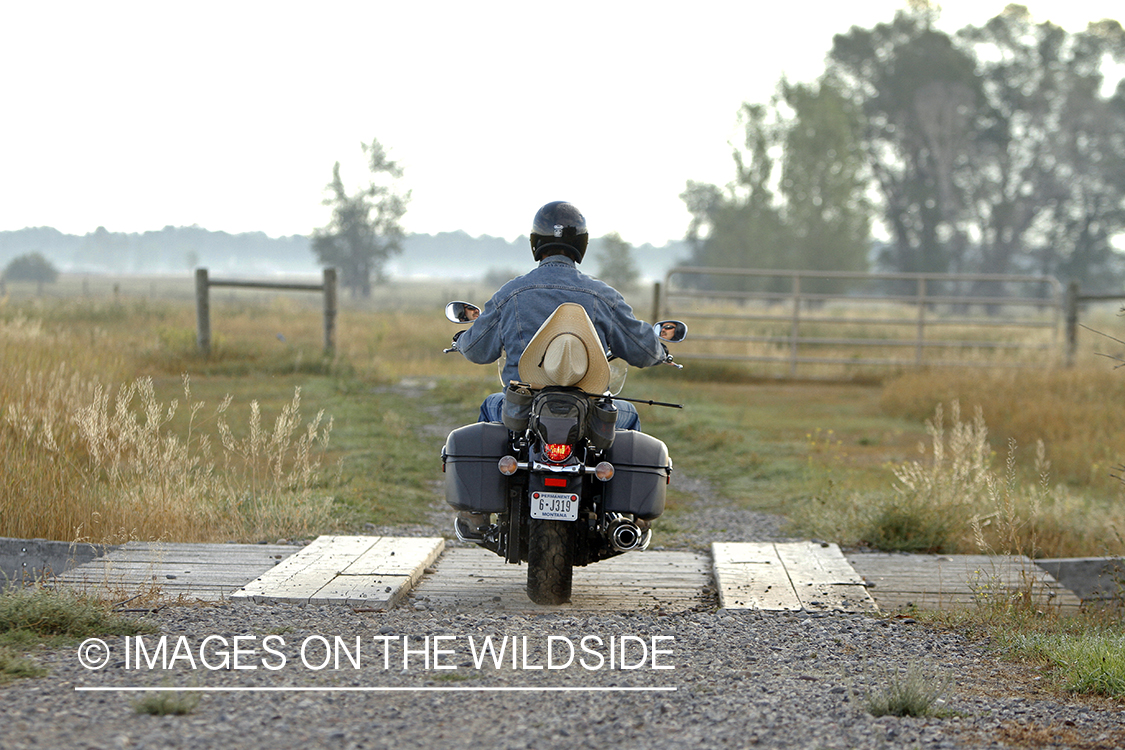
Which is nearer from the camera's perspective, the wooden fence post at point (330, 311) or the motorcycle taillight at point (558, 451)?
the motorcycle taillight at point (558, 451)

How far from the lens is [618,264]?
76.7 m

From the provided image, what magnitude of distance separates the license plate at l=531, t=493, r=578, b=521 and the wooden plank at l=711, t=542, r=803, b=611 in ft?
2.79

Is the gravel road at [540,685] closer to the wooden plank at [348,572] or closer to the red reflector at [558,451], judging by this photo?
the wooden plank at [348,572]

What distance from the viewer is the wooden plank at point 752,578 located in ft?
16.2

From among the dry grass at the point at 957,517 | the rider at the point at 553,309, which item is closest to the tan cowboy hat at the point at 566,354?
the rider at the point at 553,309

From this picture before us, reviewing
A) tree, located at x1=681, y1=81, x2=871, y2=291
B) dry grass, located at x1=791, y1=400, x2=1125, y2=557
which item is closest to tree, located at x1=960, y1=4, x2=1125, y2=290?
tree, located at x1=681, y1=81, x2=871, y2=291

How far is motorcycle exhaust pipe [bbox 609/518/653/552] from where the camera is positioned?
470cm

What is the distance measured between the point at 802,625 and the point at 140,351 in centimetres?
1269

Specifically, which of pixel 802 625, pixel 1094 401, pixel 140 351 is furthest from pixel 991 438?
pixel 140 351

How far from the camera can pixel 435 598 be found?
5.11 metres

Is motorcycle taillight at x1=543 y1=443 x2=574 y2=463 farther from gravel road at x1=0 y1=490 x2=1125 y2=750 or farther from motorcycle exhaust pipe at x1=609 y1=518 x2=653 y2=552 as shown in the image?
gravel road at x1=0 y1=490 x2=1125 y2=750

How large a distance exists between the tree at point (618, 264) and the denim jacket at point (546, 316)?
70.5m

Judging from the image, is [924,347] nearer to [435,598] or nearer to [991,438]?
[991,438]

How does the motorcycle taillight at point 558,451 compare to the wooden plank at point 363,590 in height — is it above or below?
above
